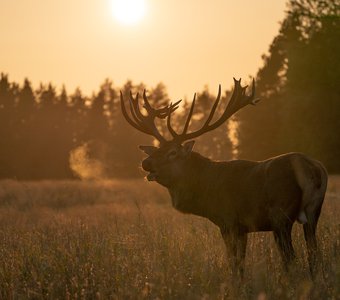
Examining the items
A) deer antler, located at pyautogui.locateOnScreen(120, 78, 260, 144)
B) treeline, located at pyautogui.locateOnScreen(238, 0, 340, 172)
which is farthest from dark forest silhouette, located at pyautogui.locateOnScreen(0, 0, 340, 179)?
deer antler, located at pyautogui.locateOnScreen(120, 78, 260, 144)

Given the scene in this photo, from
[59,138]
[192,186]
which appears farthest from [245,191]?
[59,138]

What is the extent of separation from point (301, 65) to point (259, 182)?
30653 millimetres

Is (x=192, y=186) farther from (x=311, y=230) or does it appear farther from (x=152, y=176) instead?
(x=311, y=230)

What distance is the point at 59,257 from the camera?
6762 millimetres

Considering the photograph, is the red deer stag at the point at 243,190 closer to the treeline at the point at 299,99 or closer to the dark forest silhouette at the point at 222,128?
the dark forest silhouette at the point at 222,128

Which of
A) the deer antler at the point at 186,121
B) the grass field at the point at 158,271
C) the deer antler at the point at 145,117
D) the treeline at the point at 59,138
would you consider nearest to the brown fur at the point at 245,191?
the grass field at the point at 158,271

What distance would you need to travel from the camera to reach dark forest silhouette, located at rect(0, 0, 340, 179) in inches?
1391

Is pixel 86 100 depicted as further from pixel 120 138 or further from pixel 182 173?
pixel 182 173

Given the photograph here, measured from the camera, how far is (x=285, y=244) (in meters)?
6.97

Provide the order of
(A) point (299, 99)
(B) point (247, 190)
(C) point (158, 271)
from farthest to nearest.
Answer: (A) point (299, 99)
(B) point (247, 190)
(C) point (158, 271)

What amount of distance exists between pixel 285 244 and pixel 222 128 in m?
80.9

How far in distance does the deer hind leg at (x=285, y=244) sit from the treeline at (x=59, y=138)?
47560 millimetres

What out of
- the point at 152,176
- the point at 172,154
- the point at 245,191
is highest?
the point at 172,154

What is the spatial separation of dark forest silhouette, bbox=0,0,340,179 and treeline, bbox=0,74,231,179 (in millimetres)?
83
